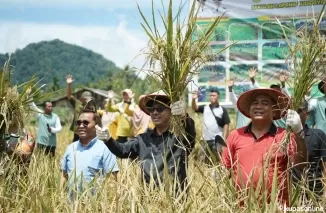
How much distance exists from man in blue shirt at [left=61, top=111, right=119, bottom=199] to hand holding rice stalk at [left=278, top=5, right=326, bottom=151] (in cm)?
148

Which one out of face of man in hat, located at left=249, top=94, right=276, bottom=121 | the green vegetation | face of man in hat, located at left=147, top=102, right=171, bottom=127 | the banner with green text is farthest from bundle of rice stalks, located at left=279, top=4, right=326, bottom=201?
the green vegetation

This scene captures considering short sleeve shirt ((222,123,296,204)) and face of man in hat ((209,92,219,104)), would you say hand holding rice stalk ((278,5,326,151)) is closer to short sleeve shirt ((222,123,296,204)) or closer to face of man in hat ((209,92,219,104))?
short sleeve shirt ((222,123,296,204))

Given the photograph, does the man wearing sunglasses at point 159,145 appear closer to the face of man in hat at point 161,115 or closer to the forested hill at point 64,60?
the face of man in hat at point 161,115

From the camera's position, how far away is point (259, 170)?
12.2 ft

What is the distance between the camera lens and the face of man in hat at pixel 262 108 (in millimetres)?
4031

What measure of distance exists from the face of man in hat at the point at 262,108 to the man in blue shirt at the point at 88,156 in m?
1.13

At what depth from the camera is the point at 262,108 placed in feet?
13.4

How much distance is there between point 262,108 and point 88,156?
138 centimetres

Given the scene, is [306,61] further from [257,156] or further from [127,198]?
[127,198]

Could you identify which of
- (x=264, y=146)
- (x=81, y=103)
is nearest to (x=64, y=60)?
(x=81, y=103)

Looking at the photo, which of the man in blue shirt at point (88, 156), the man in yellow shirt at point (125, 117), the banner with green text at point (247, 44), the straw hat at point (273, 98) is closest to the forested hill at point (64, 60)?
the man in yellow shirt at point (125, 117)

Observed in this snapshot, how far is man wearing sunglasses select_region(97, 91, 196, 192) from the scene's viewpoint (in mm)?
Result: 4328

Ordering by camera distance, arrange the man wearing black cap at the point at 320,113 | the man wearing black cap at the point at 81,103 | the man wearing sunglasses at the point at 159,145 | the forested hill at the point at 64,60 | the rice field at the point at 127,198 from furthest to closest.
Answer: the forested hill at the point at 64,60
the man wearing black cap at the point at 320,113
the man wearing black cap at the point at 81,103
the man wearing sunglasses at the point at 159,145
the rice field at the point at 127,198

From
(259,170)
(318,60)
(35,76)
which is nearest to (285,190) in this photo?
(259,170)
